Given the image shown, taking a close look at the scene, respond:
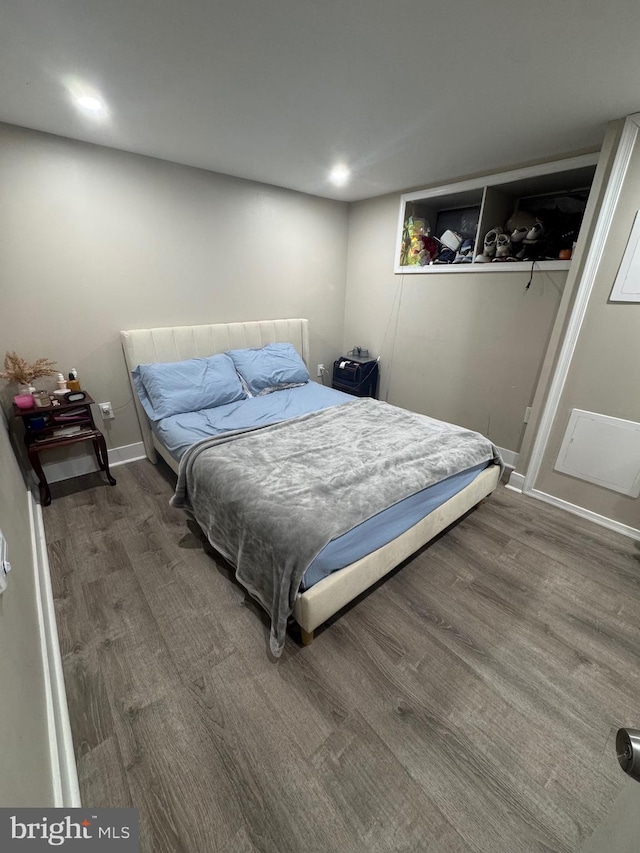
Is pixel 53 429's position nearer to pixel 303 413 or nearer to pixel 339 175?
pixel 303 413

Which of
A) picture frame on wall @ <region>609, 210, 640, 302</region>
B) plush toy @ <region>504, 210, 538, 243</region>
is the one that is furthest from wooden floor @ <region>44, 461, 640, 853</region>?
plush toy @ <region>504, 210, 538, 243</region>

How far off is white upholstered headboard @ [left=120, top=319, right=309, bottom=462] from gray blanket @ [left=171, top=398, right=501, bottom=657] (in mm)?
1130

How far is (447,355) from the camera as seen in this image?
329 cm

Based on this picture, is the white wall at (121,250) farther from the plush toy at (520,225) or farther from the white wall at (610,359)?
the white wall at (610,359)

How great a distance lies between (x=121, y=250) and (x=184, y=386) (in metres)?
1.10

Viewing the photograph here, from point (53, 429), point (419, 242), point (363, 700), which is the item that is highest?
point (419, 242)

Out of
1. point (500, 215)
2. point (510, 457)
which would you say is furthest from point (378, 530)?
point (500, 215)

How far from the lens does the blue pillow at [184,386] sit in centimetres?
253

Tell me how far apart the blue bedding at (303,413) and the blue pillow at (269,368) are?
95 mm

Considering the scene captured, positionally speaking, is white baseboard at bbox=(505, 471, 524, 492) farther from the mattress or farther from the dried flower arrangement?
the dried flower arrangement

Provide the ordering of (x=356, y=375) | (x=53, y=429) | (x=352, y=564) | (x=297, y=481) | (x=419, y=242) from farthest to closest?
(x=356, y=375), (x=419, y=242), (x=53, y=429), (x=297, y=481), (x=352, y=564)

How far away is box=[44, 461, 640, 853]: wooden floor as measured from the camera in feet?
3.40

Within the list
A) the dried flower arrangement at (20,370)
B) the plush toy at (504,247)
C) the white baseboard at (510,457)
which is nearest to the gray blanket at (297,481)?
the white baseboard at (510,457)

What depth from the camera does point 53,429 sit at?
230 centimetres
